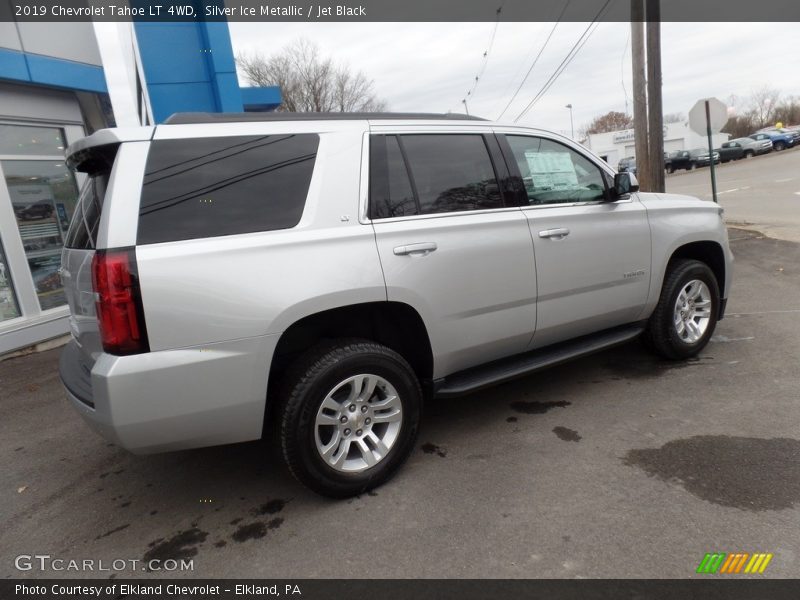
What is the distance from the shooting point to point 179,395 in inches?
94.5

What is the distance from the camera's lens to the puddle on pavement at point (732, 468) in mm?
2613

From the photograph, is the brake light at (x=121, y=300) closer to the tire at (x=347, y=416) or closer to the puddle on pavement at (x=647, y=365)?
the tire at (x=347, y=416)

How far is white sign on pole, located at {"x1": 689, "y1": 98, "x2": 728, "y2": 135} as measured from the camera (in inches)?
459

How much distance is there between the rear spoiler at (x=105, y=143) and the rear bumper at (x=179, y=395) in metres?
0.95

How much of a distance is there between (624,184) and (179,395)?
326 centimetres

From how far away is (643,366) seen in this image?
14.6 feet

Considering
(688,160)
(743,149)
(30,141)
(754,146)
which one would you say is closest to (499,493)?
(30,141)

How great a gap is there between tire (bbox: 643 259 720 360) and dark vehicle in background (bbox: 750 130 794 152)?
43.1 meters

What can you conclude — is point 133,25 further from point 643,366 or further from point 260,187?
point 643,366

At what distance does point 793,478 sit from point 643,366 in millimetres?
1769

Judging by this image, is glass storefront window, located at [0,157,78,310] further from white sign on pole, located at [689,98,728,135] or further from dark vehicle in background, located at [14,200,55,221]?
white sign on pole, located at [689,98,728,135]

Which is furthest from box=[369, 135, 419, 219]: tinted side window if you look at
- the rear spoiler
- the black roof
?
the rear spoiler

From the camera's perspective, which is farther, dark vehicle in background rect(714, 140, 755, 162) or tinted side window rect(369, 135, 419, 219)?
dark vehicle in background rect(714, 140, 755, 162)

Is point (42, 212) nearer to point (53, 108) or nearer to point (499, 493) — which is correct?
point (53, 108)
